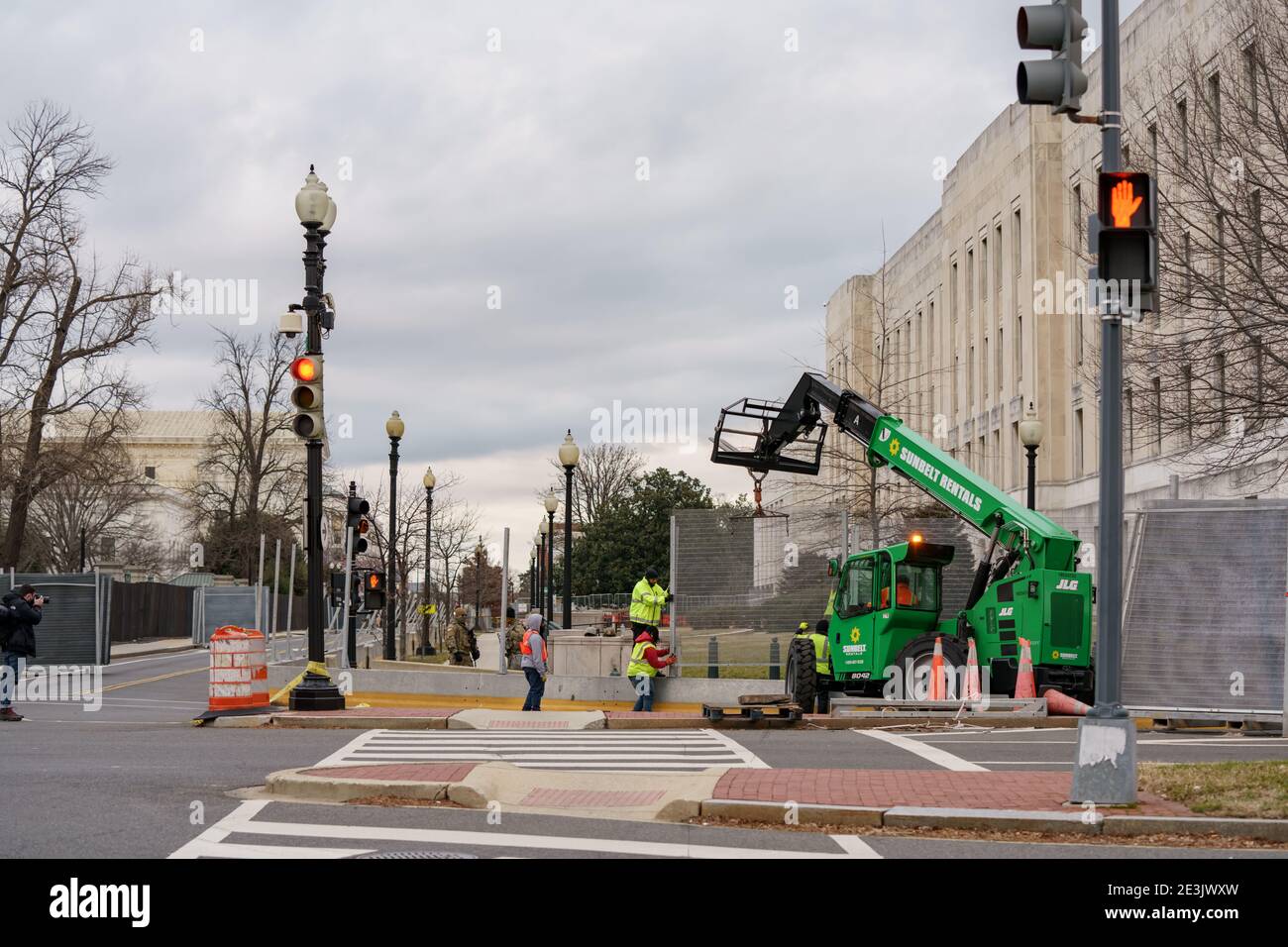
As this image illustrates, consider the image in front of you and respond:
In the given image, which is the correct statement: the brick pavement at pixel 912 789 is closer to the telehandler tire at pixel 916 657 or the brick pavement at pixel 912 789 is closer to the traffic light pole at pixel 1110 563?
the traffic light pole at pixel 1110 563

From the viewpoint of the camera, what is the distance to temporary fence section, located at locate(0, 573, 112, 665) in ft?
124

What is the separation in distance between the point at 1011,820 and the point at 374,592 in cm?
1558

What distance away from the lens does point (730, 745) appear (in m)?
17.0

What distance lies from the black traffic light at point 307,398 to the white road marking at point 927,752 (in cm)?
820

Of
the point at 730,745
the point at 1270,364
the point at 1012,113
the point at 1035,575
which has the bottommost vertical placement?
the point at 730,745

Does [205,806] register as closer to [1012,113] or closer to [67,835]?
[67,835]

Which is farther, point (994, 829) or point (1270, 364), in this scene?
point (1270, 364)

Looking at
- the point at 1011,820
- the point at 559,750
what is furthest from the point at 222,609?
the point at 1011,820

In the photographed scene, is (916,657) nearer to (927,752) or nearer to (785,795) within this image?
(927,752)

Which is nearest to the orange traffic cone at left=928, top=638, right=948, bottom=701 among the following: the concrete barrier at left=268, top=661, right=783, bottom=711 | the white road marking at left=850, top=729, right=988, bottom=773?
the white road marking at left=850, top=729, right=988, bottom=773

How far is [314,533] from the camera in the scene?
66.1 feet
